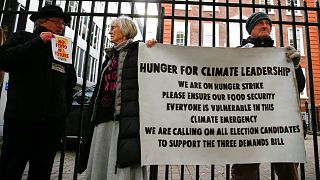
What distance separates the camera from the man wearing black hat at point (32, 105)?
247 centimetres

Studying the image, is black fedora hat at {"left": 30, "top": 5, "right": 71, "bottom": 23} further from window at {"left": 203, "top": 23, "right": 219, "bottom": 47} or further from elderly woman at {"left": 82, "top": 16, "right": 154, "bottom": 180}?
window at {"left": 203, "top": 23, "right": 219, "bottom": 47}

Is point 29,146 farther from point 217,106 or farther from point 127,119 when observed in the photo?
point 217,106

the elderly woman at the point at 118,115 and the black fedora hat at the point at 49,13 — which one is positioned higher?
the black fedora hat at the point at 49,13

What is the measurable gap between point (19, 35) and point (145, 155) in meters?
1.73

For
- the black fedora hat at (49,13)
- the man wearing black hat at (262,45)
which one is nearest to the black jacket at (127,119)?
the black fedora hat at (49,13)

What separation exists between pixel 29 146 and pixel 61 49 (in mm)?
960

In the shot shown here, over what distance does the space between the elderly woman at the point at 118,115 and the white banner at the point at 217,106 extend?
121 mm

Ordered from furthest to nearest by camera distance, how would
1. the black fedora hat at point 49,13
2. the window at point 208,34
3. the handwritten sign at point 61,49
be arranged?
the window at point 208,34 < the black fedora hat at point 49,13 < the handwritten sign at point 61,49

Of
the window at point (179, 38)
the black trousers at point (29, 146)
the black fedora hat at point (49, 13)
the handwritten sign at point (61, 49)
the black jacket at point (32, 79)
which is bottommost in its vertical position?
the black trousers at point (29, 146)

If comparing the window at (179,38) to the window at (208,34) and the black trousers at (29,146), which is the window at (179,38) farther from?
the black trousers at (29,146)

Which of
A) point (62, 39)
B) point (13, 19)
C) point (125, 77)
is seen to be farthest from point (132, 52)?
point (13, 19)

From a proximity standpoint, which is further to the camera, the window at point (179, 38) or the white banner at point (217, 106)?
the window at point (179, 38)

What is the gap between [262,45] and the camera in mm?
Result: 3141

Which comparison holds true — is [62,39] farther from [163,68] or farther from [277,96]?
[277,96]
